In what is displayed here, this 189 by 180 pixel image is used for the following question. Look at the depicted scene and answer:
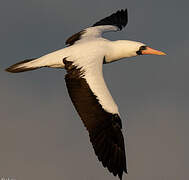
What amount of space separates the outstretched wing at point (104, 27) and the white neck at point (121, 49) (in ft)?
6.00

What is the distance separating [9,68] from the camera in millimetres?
18078

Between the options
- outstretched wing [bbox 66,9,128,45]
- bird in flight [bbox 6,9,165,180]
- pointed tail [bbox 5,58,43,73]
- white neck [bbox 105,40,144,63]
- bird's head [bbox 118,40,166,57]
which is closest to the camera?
bird in flight [bbox 6,9,165,180]

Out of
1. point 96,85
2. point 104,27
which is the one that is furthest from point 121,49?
point 104,27

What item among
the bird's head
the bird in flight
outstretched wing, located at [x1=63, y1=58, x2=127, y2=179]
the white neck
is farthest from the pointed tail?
the bird's head

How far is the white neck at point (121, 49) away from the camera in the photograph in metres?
17.7

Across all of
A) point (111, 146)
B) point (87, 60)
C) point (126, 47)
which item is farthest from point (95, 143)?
point (126, 47)

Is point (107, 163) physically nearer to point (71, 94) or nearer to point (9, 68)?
point (71, 94)

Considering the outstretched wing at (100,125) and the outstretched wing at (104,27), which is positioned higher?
the outstretched wing at (104,27)

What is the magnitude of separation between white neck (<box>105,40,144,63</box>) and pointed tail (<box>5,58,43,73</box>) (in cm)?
220

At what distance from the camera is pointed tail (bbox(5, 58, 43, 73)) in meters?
17.4

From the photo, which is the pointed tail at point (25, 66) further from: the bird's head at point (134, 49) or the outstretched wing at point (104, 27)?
the bird's head at point (134, 49)

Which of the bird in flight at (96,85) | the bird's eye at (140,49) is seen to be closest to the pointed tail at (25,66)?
the bird in flight at (96,85)

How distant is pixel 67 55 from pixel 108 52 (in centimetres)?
142

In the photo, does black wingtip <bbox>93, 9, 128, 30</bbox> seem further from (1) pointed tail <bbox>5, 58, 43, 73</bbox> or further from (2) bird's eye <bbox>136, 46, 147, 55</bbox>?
(1) pointed tail <bbox>5, 58, 43, 73</bbox>
